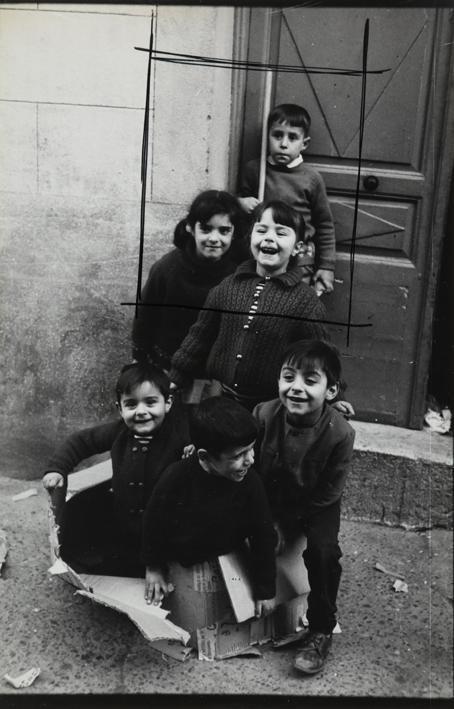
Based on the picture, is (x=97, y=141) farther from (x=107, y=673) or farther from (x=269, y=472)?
(x=107, y=673)

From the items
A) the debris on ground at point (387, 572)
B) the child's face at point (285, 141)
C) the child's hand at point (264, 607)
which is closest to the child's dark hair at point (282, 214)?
the child's face at point (285, 141)

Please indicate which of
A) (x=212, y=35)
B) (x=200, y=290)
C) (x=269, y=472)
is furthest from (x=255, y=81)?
(x=269, y=472)

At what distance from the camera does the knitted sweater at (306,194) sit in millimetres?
3332

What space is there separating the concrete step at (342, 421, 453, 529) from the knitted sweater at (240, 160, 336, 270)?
2.80 ft

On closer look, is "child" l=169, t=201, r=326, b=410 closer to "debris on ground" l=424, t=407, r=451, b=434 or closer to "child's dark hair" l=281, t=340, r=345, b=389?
"child's dark hair" l=281, t=340, r=345, b=389

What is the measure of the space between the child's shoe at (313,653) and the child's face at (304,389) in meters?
0.83

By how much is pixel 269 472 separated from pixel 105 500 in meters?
0.70

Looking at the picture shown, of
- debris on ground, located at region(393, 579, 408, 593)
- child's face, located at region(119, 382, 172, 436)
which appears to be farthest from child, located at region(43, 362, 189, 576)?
debris on ground, located at region(393, 579, 408, 593)

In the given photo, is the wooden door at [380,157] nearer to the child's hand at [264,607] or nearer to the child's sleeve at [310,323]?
the child's sleeve at [310,323]

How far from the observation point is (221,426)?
281cm

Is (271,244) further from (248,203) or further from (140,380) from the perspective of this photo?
(140,380)

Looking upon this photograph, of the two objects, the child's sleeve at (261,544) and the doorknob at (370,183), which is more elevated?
the doorknob at (370,183)

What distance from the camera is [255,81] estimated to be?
3.32 metres

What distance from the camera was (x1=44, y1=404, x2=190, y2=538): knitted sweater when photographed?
305 cm
